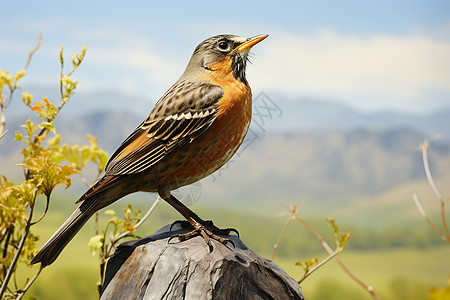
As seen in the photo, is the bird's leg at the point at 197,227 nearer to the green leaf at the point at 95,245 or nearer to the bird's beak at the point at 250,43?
the green leaf at the point at 95,245

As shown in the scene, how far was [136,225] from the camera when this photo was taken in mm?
3588

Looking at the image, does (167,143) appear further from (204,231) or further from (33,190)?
(33,190)

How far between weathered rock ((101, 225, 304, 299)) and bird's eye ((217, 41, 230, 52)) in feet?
4.94

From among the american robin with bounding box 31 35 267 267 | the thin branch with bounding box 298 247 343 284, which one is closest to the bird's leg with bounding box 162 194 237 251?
the american robin with bounding box 31 35 267 267

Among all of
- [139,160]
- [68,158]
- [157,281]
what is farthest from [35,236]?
[157,281]

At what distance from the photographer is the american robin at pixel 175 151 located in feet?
10.2

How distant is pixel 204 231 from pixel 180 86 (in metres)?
1.16

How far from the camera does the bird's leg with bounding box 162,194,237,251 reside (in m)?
3.06

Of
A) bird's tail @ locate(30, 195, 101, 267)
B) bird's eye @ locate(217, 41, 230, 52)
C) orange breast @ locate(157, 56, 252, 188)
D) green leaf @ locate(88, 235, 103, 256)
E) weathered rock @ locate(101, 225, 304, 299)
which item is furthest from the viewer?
bird's eye @ locate(217, 41, 230, 52)

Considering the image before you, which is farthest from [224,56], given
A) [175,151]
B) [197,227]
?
[197,227]

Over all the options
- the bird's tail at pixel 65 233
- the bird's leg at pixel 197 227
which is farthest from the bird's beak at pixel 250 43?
the bird's tail at pixel 65 233

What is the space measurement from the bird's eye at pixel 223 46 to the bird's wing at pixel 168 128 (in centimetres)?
38

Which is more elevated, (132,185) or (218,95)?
(218,95)

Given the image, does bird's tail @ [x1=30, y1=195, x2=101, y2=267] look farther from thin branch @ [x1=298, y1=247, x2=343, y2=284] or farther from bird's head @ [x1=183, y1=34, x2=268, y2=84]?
thin branch @ [x1=298, y1=247, x2=343, y2=284]
